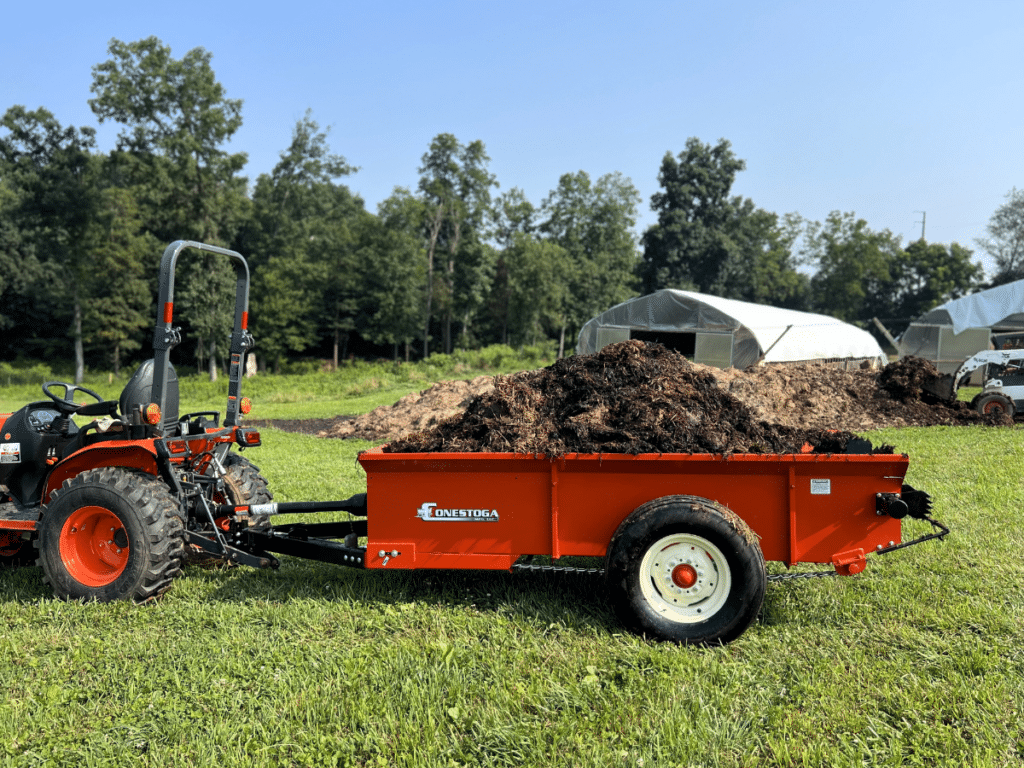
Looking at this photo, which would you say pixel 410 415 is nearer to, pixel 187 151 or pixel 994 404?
pixel 994 404

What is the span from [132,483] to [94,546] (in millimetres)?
669

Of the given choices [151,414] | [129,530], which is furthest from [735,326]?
[129,530]

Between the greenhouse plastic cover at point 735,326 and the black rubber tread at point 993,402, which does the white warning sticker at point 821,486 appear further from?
the greenhouse plastic cover at point 735,326

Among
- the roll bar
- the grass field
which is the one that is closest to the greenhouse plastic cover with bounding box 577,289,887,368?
the grass field

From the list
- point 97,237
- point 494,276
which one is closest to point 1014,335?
point 494,276

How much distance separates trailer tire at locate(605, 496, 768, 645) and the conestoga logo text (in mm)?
756

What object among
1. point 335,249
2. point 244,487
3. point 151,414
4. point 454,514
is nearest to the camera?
point 454,514

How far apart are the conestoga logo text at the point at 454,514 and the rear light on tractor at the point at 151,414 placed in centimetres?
181

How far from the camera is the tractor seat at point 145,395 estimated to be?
4.88m

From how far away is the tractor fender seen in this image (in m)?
4.81

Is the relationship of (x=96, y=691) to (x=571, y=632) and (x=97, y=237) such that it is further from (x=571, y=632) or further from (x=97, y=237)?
(x=97, y=237)

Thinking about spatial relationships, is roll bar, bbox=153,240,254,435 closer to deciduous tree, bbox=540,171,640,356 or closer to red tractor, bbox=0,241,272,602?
red tractor, bbox=0,241,272,602

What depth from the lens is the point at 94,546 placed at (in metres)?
4.89

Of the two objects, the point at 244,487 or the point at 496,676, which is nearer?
the point at 496,676
